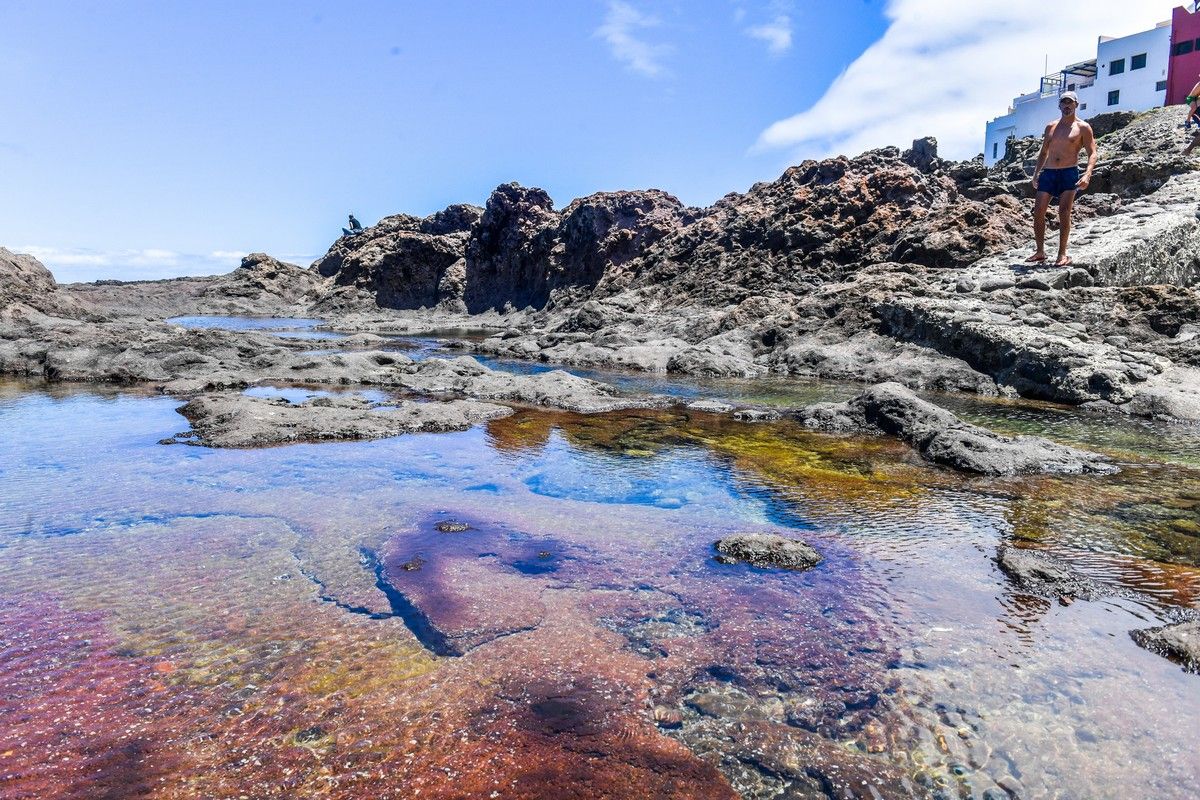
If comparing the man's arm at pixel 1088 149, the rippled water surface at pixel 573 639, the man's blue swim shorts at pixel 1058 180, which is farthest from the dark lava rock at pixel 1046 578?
the man's blue swim shorts at pixel 1058 180

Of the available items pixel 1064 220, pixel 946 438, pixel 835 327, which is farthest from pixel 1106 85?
pixel 946 438

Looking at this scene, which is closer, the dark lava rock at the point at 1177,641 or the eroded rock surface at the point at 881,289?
the dark lava rock at the point at 1177,641

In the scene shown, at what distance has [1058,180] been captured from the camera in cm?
1305

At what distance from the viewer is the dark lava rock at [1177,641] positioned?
3.56m

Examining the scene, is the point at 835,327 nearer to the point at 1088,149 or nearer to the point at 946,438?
the point at 1088,149

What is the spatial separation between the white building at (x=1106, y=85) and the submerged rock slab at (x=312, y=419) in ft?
173

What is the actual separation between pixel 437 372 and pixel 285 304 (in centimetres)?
4773

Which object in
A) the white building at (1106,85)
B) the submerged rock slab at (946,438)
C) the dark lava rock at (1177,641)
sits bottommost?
the dark lava rock at (1177,641)

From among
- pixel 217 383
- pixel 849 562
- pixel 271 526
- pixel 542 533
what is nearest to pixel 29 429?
pixel 217 383

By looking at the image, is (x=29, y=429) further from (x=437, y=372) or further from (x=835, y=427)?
(x=835, y=427)

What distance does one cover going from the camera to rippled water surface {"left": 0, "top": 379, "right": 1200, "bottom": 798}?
109 inches

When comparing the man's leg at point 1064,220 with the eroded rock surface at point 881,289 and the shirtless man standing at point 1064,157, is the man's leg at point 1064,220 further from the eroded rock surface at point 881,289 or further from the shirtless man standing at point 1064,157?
the eroded rock surface at point 881,289

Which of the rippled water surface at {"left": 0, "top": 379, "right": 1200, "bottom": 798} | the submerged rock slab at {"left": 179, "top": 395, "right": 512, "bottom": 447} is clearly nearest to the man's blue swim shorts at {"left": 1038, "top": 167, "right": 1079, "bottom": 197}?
the rippled water surface at {"left": 0, "top": 379, "right": 1200, "bottom": 798}

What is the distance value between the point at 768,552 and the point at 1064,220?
43.1ft
